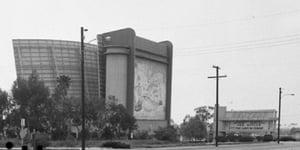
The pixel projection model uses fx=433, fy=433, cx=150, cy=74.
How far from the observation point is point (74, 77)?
368 feet

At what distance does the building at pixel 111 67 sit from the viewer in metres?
105

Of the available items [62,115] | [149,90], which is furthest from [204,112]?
[62,115]

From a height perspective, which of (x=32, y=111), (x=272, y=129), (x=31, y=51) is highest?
(x=31, y=51)

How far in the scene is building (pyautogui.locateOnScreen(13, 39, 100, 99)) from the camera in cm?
10875

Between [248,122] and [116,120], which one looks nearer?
[116,120]

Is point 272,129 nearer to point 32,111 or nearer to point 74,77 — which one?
point 74,77

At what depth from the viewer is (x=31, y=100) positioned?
199ft

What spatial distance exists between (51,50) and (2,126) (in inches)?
1896

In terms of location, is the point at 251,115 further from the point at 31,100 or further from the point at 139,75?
the point at 31,100

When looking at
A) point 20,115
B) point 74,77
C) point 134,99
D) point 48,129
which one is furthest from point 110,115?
point 74,77

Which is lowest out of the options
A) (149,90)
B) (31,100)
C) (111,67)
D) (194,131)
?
(194,131)

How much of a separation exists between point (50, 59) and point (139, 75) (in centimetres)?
2292

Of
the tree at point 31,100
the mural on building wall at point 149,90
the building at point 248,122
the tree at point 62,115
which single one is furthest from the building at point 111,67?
the tree at point 31,100

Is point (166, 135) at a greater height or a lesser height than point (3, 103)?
lesser
